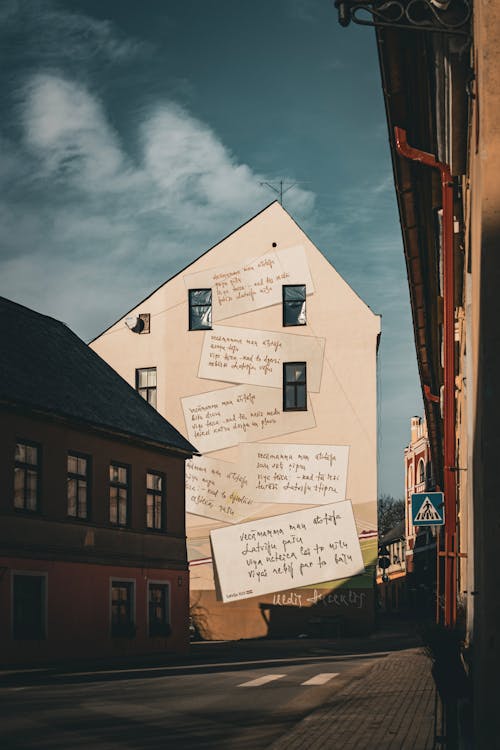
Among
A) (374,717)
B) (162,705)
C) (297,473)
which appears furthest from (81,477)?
(374,717)

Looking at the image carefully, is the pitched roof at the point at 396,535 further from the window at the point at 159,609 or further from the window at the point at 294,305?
the window at the point at 159,609

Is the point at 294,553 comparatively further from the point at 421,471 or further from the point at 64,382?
the point at 421,471

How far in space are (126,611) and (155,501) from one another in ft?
11.2

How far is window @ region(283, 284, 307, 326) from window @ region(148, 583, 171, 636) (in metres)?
11.5

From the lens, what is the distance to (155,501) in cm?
3003

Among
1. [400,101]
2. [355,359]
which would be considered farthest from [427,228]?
[355,359]

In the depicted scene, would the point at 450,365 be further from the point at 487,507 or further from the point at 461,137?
the point at 487,507

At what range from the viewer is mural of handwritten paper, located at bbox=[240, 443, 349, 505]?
119ft

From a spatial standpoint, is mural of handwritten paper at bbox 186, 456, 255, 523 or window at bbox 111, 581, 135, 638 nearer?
window at bbox 111, 581, 135, 638

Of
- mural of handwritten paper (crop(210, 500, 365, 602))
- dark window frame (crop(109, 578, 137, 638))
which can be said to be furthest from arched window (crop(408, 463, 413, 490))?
dark window frame (crop(109, 578, 137, 638))

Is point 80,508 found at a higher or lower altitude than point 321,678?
higher

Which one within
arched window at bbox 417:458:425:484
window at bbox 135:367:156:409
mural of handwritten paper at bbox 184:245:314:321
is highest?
mural of handwritten paper at bbox 184:245:314:321
